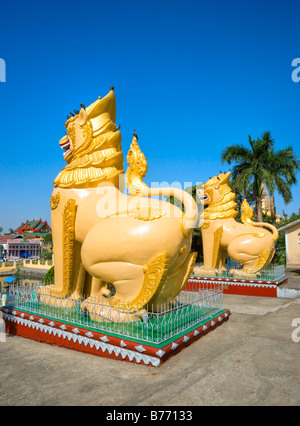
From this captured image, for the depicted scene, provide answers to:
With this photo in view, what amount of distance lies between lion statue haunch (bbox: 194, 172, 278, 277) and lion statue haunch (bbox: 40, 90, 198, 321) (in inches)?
202

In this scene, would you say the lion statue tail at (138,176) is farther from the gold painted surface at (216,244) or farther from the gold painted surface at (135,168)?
the gold painted surface at (216,244)

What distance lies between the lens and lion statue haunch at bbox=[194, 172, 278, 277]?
10180mm

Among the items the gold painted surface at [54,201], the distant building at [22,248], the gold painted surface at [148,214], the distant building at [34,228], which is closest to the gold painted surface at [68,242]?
the gold painted surface at [54,201]

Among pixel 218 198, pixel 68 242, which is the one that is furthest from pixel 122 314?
pixel 218 198

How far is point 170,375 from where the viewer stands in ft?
13.2

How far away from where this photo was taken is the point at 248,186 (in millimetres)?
16031

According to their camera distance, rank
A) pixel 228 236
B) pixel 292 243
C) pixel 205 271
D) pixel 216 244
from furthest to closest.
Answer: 1. pixel 292 243
2. pixel 205 271
3. pixel 216 244
4. pixel 228 236

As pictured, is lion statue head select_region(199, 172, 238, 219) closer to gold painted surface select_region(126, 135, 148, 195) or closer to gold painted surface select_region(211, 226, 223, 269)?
gold painted surface select_region(211, 226, 223, 269)

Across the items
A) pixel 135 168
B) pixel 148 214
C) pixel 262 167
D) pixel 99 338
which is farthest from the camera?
pixel 262 167

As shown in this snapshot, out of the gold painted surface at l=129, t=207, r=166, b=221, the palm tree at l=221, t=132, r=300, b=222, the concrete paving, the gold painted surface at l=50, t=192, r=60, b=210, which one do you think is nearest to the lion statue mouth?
the gold painted surface at l=50, t=192, r=60, b=210

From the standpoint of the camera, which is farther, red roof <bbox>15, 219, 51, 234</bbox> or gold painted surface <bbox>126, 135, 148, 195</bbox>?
red roof <bbox>15, 219, 51, 234</bbox>

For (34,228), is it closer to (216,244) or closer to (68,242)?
(216,244)

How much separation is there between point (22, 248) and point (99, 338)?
35.6 m
